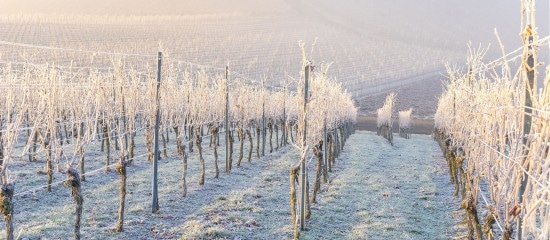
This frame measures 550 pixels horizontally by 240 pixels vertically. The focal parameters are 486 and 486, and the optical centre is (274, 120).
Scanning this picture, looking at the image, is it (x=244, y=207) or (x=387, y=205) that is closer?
(x=244, y=207)

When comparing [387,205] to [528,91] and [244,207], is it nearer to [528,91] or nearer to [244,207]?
[244,207]

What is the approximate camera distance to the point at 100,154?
15.6 metres

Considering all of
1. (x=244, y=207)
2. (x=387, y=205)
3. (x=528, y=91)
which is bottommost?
(x=387, y=205)

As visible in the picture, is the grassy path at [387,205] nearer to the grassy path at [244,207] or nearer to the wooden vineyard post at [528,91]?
the grassy path at [244,207]

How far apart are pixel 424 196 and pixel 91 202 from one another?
7.27m

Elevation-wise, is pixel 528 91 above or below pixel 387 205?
above

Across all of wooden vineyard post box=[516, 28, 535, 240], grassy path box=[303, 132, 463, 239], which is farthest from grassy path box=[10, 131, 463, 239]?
wooden vineyard post box=[516, 28, 535, 240]

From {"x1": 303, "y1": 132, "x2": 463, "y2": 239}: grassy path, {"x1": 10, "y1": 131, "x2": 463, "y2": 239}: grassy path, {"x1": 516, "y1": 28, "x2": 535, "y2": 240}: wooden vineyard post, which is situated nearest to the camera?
{"x1": 516, "y1": 28, "x2": 535, "y2": 240}: wooden vineyard post

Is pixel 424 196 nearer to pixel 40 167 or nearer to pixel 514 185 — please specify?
pixel 514 185

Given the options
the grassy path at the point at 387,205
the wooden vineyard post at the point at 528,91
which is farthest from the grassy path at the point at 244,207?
the wooden vineyard post at the point at 528,91

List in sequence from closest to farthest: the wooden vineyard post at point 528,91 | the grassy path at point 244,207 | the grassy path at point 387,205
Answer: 1. the wooden vineyard post at point 528,91
2. the grassy path at point 244,207
3. the grassy path at point 387,205

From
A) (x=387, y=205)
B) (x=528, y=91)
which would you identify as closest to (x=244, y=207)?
(x=387, y=205)

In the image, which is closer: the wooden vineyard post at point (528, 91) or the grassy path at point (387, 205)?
the wooden vineyard post at point (528, 91)

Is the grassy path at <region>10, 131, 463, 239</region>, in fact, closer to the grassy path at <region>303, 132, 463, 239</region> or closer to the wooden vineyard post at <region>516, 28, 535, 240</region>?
the grassy path at <region>303, 132, 463, 239</region>
